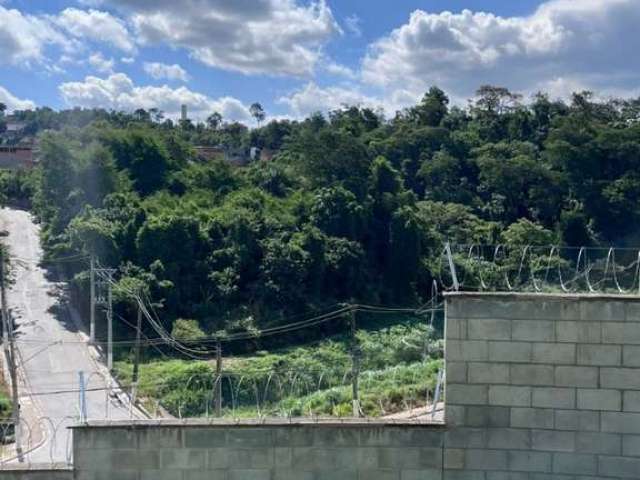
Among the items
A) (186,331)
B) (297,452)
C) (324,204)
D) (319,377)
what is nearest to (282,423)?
(297,452)

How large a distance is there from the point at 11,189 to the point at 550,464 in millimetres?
55743

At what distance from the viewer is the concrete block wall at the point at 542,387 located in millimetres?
4926

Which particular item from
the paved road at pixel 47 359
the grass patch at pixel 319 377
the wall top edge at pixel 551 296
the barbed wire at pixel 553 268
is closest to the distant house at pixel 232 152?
the paved road at pixel 47 359

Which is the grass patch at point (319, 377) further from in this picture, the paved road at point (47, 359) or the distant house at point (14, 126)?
the distant house at point (14, 126)

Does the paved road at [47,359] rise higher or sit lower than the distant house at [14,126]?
lower

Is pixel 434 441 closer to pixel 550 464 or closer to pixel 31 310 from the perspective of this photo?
pixel 550 464

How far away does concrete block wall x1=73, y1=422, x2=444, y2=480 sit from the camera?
201 inches

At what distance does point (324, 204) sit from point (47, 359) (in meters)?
17.3

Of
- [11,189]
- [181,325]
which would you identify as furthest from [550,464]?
[11,189]

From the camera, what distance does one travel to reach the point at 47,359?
28500 millimetres

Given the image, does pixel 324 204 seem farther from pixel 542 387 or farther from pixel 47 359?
pixel 542 387

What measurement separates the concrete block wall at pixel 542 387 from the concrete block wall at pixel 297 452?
0.25 metres

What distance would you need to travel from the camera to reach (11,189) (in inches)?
2135

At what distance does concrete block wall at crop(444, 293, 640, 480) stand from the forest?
88.1 ft
